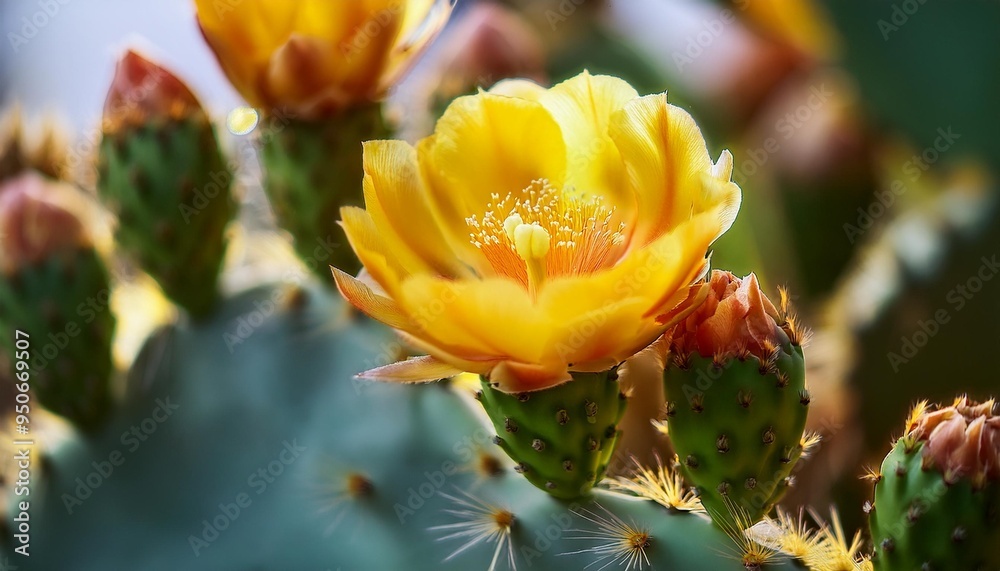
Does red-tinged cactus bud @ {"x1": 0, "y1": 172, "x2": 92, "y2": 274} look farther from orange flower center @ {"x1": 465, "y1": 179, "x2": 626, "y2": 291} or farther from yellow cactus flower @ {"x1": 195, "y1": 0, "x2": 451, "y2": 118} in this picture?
orange flower center @ {"x1": 465, "y1": 179, "x2": 626, "y2": 291}

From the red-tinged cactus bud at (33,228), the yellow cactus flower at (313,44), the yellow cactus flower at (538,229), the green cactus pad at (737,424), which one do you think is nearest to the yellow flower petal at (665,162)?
the yellow cactus flower at (538,229)

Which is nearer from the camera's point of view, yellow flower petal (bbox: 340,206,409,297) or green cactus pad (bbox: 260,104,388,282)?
yellow flower petal (bbox: 340,206,409,297)

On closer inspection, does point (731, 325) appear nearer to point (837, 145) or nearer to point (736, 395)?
point (736, 395)

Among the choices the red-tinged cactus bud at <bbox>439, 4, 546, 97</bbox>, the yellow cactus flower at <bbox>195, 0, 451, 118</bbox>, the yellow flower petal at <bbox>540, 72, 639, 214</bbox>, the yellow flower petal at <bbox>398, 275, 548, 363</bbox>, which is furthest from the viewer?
the red-tinged cactus bud at <bbox>439, 4, 546, 97</bbox>

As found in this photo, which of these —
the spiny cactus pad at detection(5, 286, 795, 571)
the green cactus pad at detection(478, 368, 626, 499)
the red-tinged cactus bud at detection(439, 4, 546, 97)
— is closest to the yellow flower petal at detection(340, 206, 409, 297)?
the green cactus pad at detection(478, 368, 626, 499)

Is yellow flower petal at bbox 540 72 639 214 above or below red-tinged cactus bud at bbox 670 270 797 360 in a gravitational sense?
above

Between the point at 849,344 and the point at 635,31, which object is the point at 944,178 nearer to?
the point at 849,344
